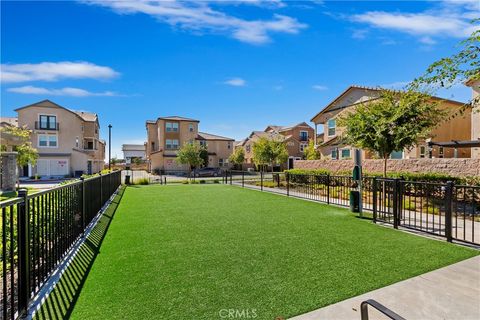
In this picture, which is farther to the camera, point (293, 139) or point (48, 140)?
point (293, 139)

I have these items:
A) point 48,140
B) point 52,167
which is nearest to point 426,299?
point 52,167

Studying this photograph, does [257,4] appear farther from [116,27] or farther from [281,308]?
[281,308]

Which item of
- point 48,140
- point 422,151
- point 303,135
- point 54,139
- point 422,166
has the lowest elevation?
point 422,166

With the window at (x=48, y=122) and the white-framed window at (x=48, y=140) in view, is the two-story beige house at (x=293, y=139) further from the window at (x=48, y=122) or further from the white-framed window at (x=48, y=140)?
the window at (x=48, y=122)

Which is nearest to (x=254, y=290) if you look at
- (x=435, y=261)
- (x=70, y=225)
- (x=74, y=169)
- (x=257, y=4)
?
(x=435, y=261)

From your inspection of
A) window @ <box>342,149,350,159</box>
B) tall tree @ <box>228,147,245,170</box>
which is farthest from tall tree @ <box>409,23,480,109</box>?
tall tree @ <box>228,147,245,170</box>

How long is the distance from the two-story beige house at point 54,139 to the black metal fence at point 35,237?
3681 centimetres

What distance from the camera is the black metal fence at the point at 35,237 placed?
265cm

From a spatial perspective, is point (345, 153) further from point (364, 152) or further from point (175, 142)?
point (175, 142)

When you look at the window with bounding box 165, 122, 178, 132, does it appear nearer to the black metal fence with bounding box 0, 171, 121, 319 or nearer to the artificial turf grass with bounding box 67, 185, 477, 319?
the artificial turf grass with bounding box 67, 185, 477, 319

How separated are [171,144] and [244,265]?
43556mm

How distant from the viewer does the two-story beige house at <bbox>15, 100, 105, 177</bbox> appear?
36125 mm

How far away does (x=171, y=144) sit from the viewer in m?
46.0

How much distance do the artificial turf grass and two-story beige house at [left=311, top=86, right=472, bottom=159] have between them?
455 inches
